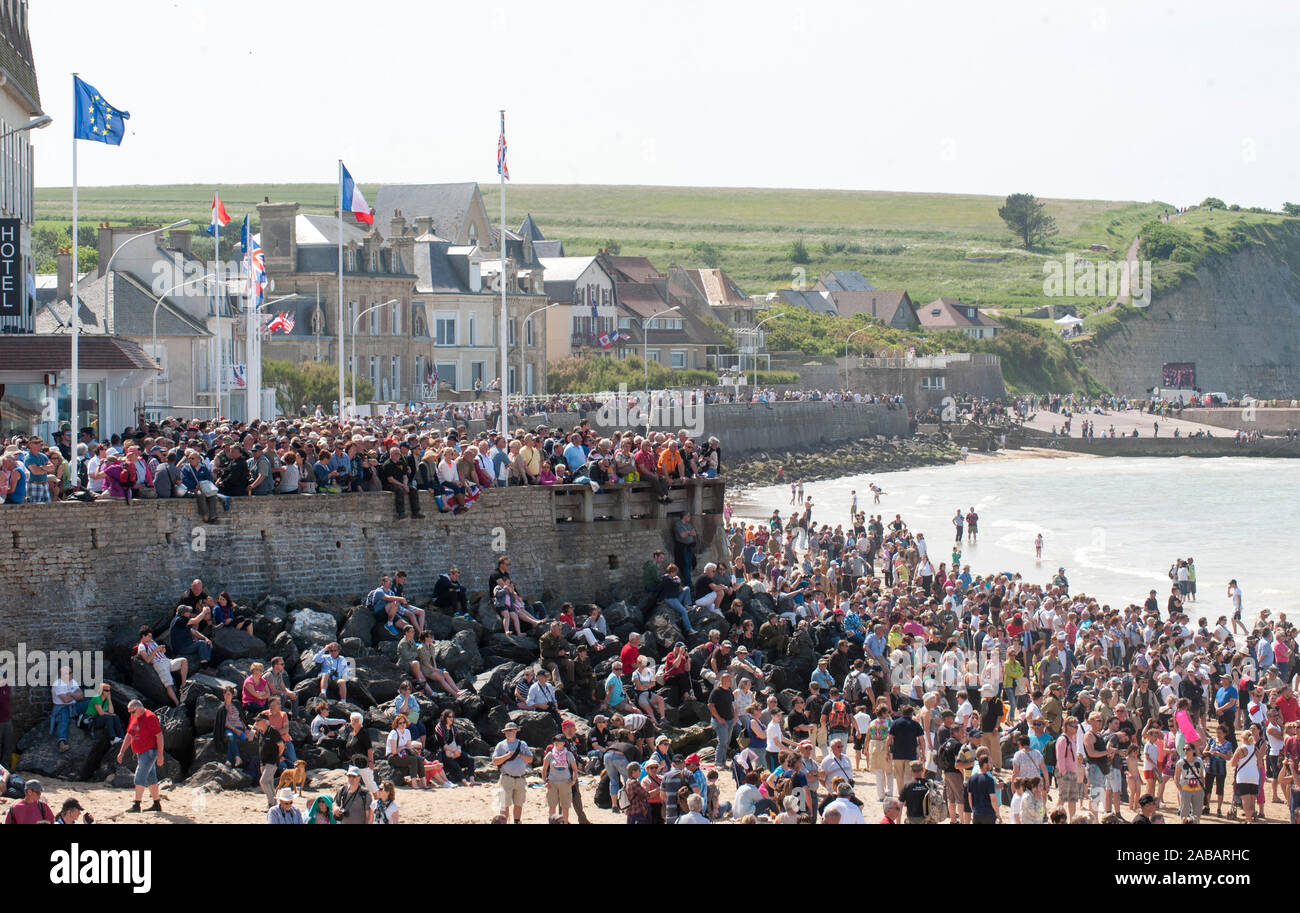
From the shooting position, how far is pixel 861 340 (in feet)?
354

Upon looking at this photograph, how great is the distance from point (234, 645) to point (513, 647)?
379 centimetres

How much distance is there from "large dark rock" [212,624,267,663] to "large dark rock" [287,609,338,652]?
0.68m

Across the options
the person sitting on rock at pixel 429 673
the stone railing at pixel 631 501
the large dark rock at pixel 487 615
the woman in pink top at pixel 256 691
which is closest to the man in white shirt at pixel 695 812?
the woman in pink top at pixel 256 691

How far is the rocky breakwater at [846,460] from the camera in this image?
231 ft

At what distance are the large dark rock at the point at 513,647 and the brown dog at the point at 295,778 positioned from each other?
499 cm

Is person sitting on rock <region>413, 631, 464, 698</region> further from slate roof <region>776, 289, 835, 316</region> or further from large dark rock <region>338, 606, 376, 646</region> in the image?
slate roof <region>776, 289, 835, 316</region>

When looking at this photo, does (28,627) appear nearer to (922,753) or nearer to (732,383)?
(922,753)

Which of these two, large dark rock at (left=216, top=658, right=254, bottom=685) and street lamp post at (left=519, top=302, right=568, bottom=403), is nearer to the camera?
large dark rock at (left=216, top=658, right=254, bottom=685)

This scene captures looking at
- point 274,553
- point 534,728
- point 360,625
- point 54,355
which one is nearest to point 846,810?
point 534,728

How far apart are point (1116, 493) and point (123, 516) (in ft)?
185

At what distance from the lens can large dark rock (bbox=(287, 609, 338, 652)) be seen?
19953 mm

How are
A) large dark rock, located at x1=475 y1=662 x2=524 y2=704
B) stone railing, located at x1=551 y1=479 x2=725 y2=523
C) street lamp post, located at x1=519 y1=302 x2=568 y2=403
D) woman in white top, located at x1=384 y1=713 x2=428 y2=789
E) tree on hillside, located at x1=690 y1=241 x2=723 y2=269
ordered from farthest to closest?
tree on hillside, located at x1=690 y1=241 x2=723 y2=269, street lamp post, located at x1=519 y1=302 x2=568 y2=403, stone railing, located at x1=551 y1=479 x2=725 y2=523, large dark rock, located at x1=475 y1=662 x2=524 y2=704, woman in white top, located at x1=384 y1=713 x2=428 y2=789

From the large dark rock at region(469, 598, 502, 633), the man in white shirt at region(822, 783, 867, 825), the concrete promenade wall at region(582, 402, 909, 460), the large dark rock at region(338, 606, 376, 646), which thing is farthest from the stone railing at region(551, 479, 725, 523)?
the concrete promenade wall at region(582, 402, 909, 460)
